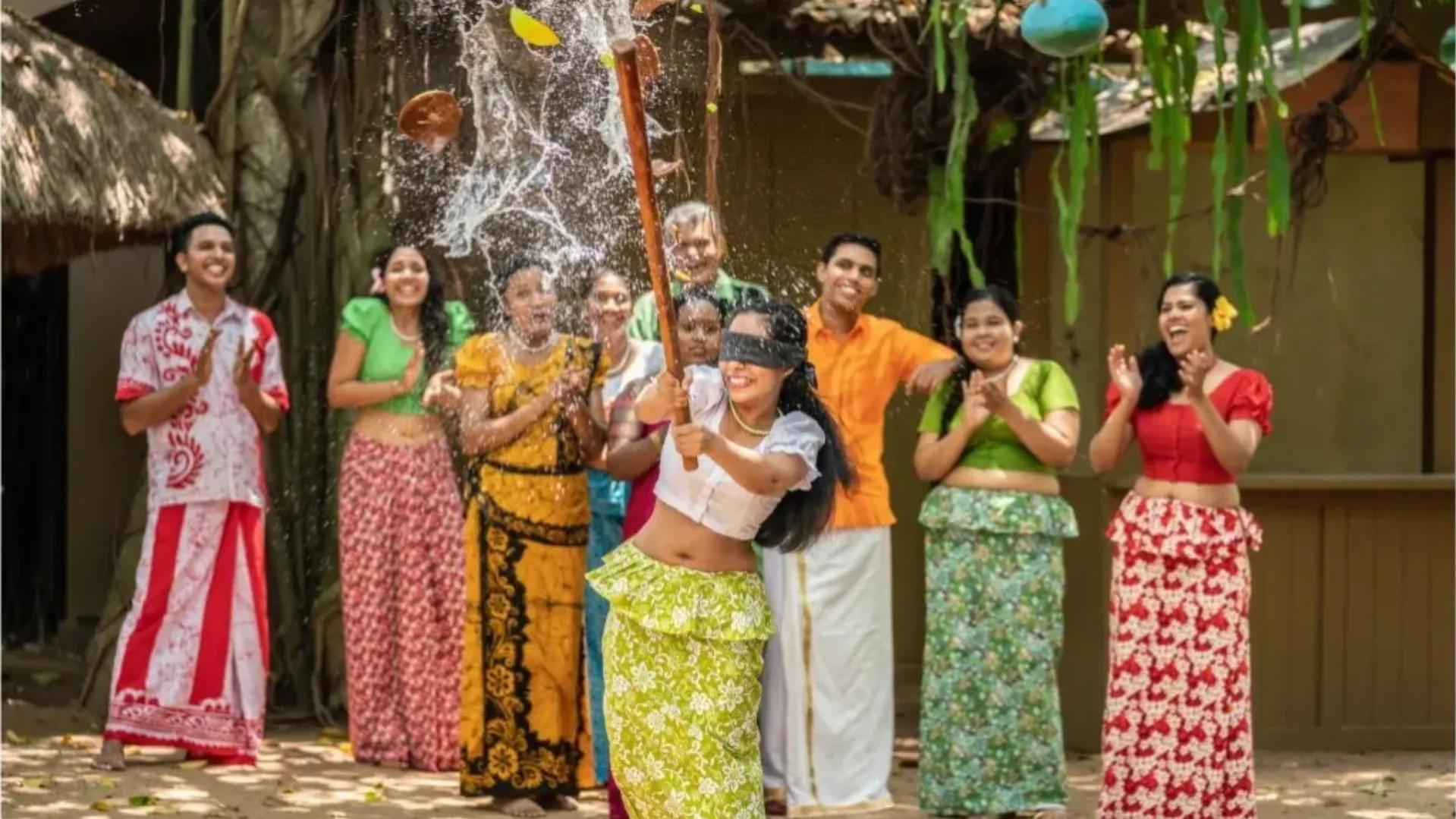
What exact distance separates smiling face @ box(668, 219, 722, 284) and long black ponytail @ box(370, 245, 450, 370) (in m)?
1.47

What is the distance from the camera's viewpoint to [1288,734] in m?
8.90

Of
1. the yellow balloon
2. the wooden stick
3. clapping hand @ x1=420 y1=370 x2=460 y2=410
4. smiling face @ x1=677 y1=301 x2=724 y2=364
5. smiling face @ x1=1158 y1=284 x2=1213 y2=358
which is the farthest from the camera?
clapping hand @ x1=420 y1=370 x2=460 y2=410

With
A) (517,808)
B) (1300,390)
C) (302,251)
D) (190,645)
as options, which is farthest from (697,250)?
(1300,390)

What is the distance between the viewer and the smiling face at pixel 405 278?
7.95m

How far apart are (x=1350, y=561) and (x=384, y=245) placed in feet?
12.6

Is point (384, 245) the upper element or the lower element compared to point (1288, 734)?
upper

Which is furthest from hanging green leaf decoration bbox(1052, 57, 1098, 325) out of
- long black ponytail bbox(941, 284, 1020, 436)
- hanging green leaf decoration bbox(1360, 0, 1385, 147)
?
hanging green leaf decoration bbox(1360, 0, 1385, 147)

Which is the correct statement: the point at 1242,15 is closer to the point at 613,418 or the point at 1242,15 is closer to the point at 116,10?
the point at 613,418

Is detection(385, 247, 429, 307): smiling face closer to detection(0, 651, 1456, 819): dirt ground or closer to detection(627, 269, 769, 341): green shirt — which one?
detection(627, 269, 769, 341): green shirt

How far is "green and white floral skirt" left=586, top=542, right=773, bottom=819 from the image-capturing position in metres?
5.27

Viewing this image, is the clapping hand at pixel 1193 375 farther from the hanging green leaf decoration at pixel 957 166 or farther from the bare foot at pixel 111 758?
the bare foot at pixel 111 758

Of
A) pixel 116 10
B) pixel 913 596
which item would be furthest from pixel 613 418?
pixel 116 10

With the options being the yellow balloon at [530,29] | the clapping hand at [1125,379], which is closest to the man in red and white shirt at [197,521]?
the clapping hand at [1125,379]

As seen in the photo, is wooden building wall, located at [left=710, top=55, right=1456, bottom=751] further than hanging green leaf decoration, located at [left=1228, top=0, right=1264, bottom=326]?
Yes
